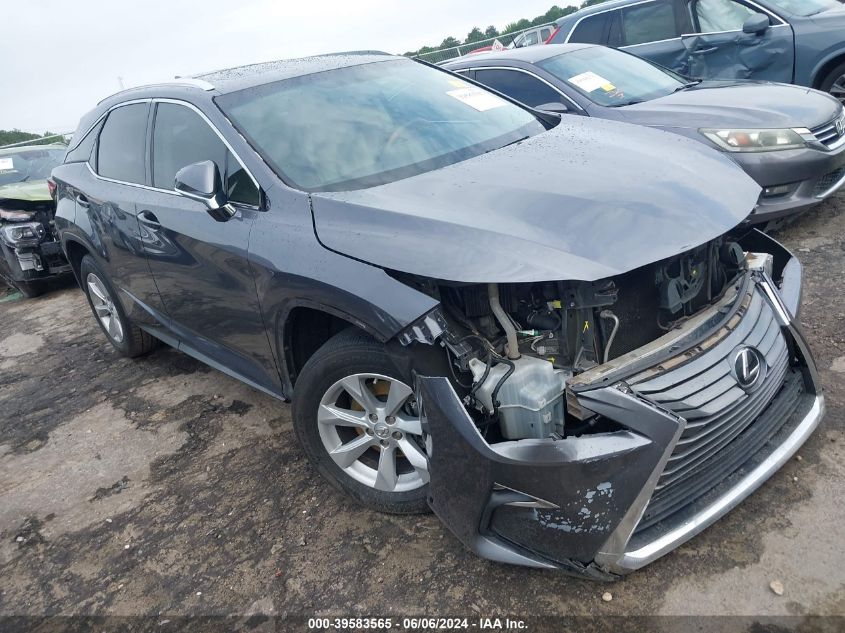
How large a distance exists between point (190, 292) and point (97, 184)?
A: 4.26ft

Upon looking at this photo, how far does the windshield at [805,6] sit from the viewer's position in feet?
20.6

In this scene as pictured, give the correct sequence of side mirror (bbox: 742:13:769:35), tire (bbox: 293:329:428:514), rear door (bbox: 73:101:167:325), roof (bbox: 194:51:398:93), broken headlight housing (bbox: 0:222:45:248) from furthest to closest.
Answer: broken headlight housing (bbox: 0:222:45:248)
side mirror (bbox: 742:13:769:35)
rear door (bbox: 73:101:167:325)
roof (bbox: 194:51:398:93)
tire (bbox: 293:329:428:514)

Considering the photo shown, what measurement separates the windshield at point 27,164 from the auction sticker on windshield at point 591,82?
574cm

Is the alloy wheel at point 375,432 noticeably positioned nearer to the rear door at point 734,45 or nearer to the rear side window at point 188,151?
the rear side window at point 188,151

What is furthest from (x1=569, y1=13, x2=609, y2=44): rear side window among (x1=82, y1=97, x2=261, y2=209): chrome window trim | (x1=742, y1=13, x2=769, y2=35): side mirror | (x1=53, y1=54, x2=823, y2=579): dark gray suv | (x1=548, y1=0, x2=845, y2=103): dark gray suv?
(x1=82, y1=97, x2=261, y2=209): chrome window trim

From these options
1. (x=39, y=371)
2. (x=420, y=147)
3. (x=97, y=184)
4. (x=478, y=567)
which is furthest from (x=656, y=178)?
(x=39, y=371)

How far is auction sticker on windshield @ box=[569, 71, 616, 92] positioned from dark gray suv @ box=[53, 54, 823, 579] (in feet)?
6.91

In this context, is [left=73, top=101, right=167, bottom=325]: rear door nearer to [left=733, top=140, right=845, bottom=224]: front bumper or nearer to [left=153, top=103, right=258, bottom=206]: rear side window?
[left=153, top=103, right=258, bottom=206]: rear side window

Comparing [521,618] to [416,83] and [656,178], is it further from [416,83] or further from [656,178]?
[416,83]

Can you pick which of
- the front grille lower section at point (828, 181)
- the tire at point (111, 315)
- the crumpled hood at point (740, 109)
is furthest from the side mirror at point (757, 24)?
the tire at point (111, 315)

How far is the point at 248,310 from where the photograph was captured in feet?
9.34

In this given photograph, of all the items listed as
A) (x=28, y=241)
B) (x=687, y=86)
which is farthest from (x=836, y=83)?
(x=28, y=241)

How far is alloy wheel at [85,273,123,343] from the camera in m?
4.47

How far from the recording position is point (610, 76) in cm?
539
